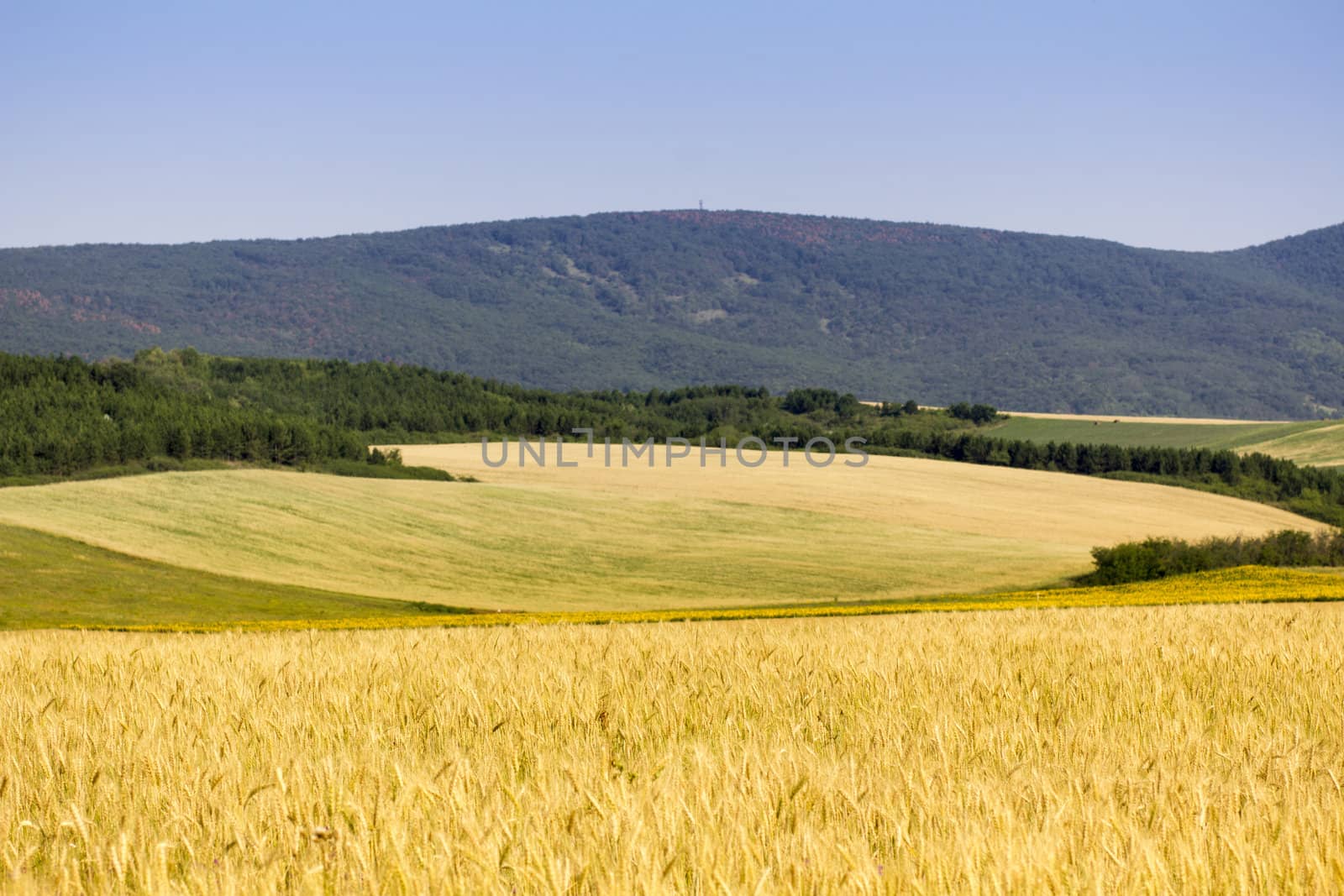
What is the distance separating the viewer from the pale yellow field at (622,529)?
5884 cm

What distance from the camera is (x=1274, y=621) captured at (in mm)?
16969

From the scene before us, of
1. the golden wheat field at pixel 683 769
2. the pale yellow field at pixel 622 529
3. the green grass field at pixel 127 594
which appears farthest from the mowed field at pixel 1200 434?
the golden wheat field at pixel 683 769

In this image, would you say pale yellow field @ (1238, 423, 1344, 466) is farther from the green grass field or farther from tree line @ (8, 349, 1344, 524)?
the green grass field

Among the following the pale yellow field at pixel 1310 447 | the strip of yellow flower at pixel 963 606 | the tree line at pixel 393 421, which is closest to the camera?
the strip of yellow flower at pixel 963 606

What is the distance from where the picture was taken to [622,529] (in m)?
74.1

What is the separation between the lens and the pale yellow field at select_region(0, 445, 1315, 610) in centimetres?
5884

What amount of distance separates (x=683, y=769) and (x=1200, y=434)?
167 meters

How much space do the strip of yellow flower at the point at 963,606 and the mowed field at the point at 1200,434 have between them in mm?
97670

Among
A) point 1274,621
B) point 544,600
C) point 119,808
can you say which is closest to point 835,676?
point 119,808

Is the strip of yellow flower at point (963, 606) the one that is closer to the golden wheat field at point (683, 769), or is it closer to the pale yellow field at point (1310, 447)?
the golden wheat field at point (683, 769)

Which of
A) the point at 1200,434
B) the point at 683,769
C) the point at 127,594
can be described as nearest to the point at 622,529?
the point at 127,594

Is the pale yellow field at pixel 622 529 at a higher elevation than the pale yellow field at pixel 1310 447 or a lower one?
lower

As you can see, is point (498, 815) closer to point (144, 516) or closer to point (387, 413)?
point (144, 516)

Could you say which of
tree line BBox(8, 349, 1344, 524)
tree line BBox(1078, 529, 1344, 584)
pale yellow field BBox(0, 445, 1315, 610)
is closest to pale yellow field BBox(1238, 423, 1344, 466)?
tree line BBox(8, 349, 1344, 524)
